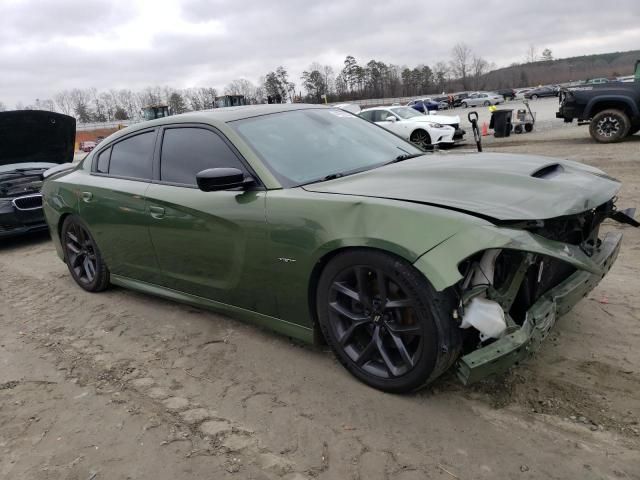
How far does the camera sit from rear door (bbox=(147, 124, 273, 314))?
309cm

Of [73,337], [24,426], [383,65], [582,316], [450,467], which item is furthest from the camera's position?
[383,65]

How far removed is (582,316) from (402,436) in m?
1.79

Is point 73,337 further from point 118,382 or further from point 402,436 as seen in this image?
point 402,436

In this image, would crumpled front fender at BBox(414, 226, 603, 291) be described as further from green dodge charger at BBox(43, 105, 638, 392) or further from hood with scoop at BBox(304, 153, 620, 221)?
hood with scoop at BBox(304, 153, 620, 221)

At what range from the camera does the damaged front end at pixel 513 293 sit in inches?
88.1

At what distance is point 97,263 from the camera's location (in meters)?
4.64

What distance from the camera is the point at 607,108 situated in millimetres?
12453

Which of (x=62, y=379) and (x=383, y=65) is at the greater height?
(x=383, y=65)

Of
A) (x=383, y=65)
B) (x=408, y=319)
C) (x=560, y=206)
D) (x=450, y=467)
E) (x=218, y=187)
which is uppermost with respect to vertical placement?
(x=383, y=65)

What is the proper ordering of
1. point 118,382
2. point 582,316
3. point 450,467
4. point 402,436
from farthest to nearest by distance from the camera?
point 582,316
point 118,382
point 402,436
point 450,467

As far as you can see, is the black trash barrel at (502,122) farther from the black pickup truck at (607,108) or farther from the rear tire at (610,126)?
the rear tire at (610,126)

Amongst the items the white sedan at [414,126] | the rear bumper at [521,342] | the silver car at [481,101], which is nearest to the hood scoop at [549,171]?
the rear bumper at [521,342]

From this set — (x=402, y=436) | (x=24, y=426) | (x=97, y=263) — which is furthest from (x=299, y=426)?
(x=97, y=263)

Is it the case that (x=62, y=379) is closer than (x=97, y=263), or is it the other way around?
(x=62, y=379)
